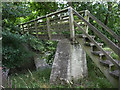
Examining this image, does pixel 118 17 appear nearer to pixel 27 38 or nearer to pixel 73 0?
pixel 73 0

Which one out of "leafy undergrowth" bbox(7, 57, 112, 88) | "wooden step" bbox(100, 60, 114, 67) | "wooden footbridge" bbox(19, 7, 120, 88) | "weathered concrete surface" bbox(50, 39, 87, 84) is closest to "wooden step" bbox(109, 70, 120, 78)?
"wooden footbridge" bbox(19, 7, 120, 88)

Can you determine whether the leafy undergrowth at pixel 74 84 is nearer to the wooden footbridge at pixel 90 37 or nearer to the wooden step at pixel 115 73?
the wooden step at pixel 115 73

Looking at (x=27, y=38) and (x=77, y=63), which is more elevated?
(x=27, y=38)

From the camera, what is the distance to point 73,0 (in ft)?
24.3

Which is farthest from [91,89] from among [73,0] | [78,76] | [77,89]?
[73,0]

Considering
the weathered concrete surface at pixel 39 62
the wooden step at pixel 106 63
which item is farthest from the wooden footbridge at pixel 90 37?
the weathered concrete surface at pixel 39 62

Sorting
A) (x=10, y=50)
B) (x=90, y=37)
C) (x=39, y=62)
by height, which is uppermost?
(x=90, y=37)

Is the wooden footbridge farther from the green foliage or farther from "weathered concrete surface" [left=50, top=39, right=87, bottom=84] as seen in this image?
the green foliage

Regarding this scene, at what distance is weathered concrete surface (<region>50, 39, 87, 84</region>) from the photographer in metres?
4.34

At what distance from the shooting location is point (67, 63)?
14.9ft

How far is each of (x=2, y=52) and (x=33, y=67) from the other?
120 inches

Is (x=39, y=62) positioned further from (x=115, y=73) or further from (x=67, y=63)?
(x=115, y=73)

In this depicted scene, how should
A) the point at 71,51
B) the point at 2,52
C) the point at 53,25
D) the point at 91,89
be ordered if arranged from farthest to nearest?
the point at 2,52 → the point at 53,25 → the point at 71,51 → the point at 91,89

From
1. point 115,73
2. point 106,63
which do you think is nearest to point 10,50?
point 106,63
